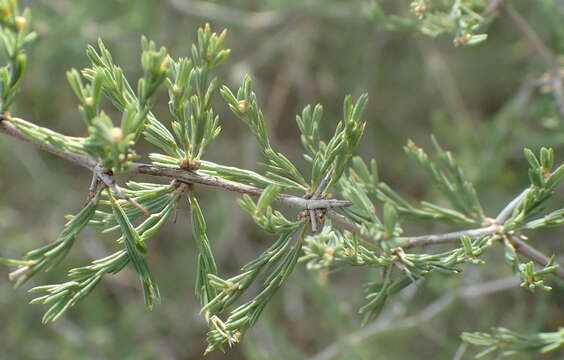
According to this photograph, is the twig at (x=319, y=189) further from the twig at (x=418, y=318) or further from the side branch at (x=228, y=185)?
the twig at (x=418, y=318)

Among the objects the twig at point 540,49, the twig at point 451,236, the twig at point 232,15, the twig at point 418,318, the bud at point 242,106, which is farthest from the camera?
the twig at point 232,15

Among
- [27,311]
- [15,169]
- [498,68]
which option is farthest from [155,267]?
[498,68]

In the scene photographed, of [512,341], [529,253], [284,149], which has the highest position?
[529,253]

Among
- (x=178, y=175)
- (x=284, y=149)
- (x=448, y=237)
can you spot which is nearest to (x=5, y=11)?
(x=178, y=175)

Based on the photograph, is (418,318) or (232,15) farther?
(232,15)

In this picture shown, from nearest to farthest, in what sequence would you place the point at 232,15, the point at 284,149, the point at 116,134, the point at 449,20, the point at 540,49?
1. the point at 116,134
2. the point at 449,20
3. the point at 540,49
4. the point at 232,15
5. the point at 284,149

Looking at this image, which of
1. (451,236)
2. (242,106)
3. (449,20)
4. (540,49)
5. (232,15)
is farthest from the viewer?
(232,15)

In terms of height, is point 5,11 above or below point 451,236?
above

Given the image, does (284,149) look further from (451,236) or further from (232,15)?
(451,236)

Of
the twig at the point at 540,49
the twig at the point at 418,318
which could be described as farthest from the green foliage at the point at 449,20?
the twig at the point at 418,318

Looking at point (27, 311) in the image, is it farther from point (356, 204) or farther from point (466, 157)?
point (356, 204)
